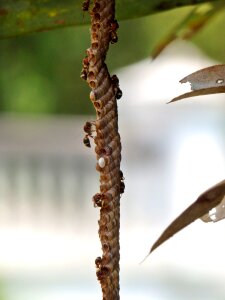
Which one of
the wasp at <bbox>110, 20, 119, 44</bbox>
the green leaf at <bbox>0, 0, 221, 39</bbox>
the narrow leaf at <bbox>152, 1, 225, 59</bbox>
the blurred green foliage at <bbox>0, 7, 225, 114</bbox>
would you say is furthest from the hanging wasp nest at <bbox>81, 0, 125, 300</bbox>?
the blurred green foliage at <bbox>0, 7, 225, 114</bbox>

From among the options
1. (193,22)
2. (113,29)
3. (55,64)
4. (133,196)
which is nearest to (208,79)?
(113,29)

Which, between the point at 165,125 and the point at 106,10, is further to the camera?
the point at 165,125

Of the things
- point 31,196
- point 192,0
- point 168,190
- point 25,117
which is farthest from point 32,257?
point 192,0

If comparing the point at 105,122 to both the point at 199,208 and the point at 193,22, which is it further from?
the point at 193,22

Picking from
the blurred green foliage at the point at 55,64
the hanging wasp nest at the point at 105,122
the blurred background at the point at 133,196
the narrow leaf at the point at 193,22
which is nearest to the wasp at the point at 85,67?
the hanging wasp nest at the point at 105,122

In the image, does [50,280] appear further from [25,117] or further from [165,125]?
[25,117]

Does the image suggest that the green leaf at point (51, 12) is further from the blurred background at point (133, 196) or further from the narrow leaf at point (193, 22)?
the blurred background at point (133, 196)
